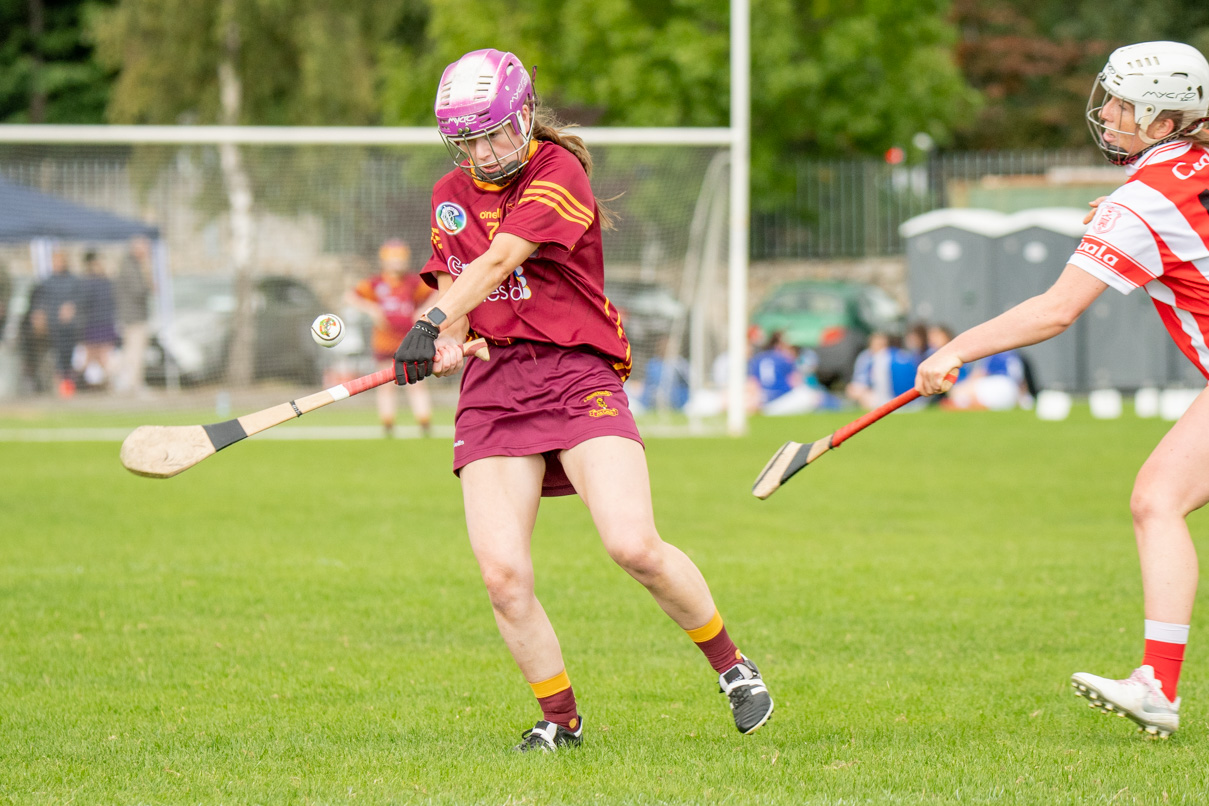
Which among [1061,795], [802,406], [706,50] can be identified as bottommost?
[802,406]

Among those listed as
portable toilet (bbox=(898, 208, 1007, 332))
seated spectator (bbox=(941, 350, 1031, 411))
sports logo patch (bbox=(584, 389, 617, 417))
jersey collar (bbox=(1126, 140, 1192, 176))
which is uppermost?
jersey collar (bbox=(1126, 140, 1192, 176))

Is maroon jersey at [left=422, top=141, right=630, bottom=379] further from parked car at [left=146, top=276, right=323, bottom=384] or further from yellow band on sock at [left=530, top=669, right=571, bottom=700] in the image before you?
parked car at [left=146, top=276, right=323, bottom=384]

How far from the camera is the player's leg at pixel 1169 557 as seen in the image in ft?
14.1

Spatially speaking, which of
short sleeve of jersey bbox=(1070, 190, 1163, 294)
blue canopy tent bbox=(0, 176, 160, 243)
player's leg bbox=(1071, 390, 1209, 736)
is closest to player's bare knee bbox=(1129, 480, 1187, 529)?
player's leg bbox=(1071, 390, 1209, 736)

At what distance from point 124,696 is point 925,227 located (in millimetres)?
18214

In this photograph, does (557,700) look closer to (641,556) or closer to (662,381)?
(641,556)

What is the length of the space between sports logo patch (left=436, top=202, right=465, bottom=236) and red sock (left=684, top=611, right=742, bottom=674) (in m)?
1.44

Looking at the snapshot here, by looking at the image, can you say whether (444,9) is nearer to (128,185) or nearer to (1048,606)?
(128,185)

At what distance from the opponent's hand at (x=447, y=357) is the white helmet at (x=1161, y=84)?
83.0 inches

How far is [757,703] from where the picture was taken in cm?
448

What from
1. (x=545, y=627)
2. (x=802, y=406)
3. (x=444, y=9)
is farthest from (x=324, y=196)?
(x=545, y=627)

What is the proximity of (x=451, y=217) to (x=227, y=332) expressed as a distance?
A: 13.1 meters

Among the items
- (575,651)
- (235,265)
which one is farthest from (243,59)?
(575,651)

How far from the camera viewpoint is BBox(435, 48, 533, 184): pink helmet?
4.27 m
